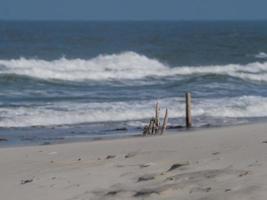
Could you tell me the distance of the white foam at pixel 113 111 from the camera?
18.8m

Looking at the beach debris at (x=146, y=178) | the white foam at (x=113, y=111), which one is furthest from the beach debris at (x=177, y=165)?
the white foam at (x=113, y=111)

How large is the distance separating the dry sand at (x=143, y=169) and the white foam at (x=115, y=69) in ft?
62.0

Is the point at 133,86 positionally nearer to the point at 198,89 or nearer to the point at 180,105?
the point at 198,89

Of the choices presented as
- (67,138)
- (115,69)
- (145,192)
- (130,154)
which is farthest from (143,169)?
(115,69)

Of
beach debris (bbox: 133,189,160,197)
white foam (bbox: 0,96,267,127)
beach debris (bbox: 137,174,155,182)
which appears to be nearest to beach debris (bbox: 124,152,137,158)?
beach debris (bbox: 137,174,155,182)

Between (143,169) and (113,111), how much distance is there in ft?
34.9

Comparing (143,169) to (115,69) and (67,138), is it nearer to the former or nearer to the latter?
(67,138)

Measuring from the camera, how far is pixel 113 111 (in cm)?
2003

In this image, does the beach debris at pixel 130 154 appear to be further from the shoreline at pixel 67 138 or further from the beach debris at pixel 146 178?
the shoreline at pixel 67 138

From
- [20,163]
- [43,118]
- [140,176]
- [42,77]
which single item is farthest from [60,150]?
[42,77]

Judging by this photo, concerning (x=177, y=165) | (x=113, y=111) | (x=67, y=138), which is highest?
(x=113, y=111)

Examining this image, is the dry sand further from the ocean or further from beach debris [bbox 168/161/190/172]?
the ocean

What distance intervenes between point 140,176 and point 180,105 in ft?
41.5

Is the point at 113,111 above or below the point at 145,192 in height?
above
